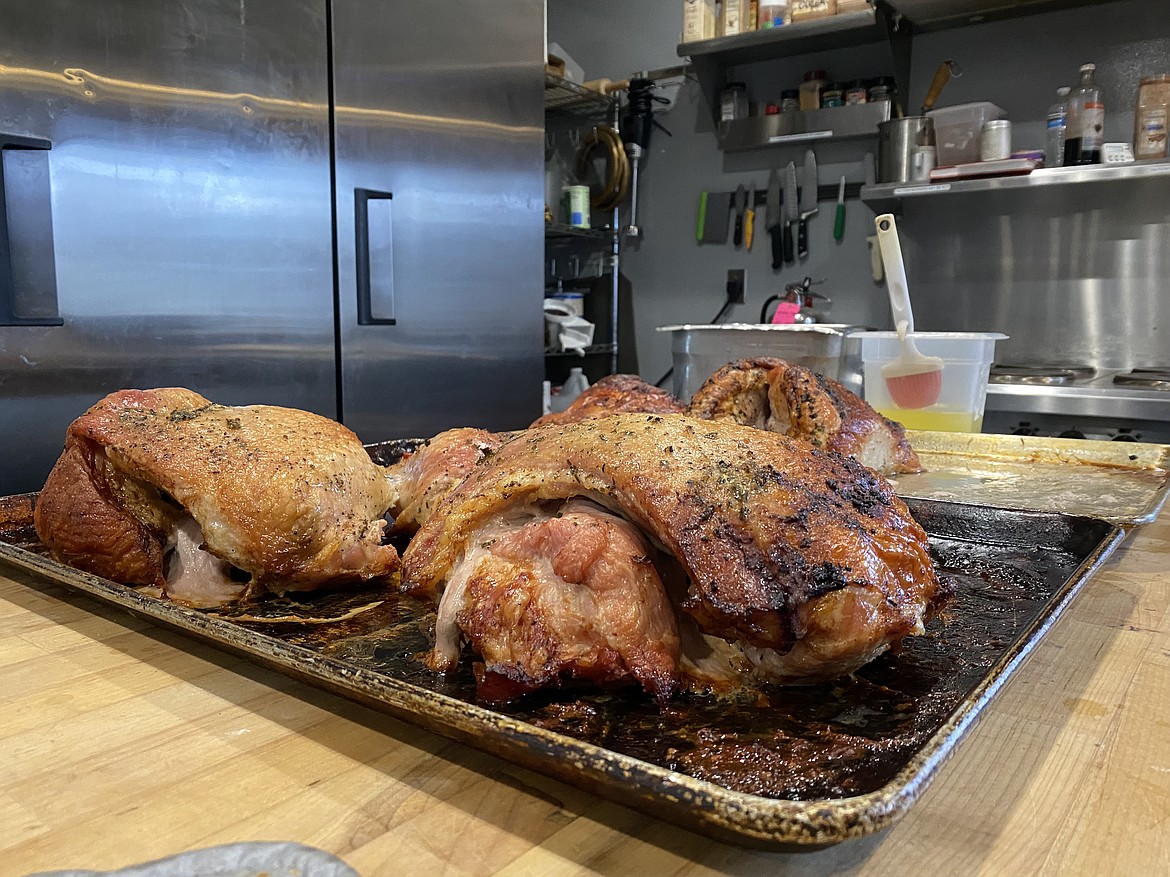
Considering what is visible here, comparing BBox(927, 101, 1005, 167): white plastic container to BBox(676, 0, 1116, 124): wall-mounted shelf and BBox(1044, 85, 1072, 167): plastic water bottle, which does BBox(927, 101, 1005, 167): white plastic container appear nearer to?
BBox(1044, 85, 1072, 167): plastic water bottle

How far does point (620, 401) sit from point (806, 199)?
3516 mm

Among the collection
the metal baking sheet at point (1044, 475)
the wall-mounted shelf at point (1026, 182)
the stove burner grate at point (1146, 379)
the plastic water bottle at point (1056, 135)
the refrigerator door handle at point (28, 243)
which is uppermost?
the plastic water bottle at point (1056, 135)

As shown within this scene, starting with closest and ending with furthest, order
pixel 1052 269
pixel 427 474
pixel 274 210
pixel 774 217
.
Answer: pixel 427 474
pixel 274 210
pixel 1052 269
pixel 774 217

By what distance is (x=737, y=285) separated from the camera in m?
5.11

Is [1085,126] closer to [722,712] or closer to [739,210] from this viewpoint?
[739,210]

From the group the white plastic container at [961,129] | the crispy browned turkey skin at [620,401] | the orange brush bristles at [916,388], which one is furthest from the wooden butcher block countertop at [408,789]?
the white plastic container at [961,129]

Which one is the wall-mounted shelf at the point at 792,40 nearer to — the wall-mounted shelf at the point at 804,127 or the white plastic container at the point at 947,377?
the wall-mounted shelf at the point at 804,127

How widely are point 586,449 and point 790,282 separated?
4350mm

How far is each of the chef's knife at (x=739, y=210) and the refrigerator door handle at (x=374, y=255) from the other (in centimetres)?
248

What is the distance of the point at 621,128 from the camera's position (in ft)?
17.3

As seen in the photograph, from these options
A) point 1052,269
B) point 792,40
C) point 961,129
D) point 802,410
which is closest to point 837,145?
point 792,40

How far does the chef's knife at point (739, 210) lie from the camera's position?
5.03 m

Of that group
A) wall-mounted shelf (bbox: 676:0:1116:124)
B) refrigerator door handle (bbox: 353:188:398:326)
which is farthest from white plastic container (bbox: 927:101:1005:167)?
refrigerator door handle (bbox: 353:188:398:326)

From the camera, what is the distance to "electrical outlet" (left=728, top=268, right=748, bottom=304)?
509 cm
